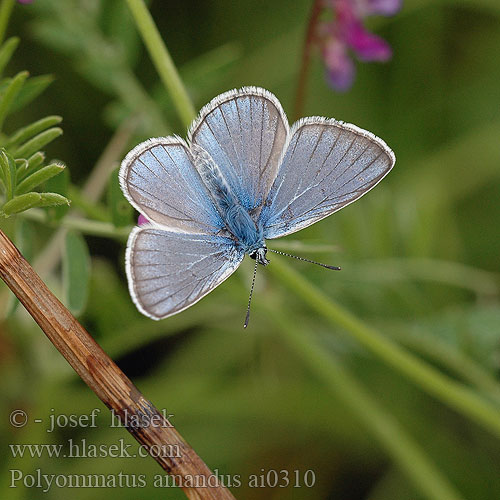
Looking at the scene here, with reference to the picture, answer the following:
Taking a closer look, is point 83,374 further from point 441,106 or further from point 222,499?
point 441,106

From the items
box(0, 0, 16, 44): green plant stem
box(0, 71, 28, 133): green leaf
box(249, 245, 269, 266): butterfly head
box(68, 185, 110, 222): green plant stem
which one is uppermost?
box(0, 0, 16, 44): green plant stem

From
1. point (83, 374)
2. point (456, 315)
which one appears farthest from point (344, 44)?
point (83, 374)

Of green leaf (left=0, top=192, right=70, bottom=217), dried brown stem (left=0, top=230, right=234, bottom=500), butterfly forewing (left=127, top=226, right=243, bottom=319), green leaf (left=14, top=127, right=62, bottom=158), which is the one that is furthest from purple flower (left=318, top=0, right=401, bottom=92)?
dried brown stem (left=0, top=230, right=234, bottom=500)

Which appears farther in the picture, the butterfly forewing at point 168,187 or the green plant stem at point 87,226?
the green plant stem at point 87,226

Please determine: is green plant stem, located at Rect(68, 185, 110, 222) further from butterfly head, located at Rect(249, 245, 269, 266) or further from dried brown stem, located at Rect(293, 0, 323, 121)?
dried brown stem, located at Rect(293, 0, 323, 121)

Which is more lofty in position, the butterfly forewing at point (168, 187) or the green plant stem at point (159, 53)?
the green plant stem at point (159, 53)

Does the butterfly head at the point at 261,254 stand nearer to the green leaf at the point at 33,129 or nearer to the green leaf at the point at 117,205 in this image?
the green leaf at the point at 117,205

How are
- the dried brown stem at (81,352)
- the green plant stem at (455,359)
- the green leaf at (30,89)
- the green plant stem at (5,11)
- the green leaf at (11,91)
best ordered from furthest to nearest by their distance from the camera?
the green plant stem at (455,359) → the green leaf at (30,89) → the green plant stem at (5,11) → the green leaf at (11,91) → the dried brown stem at (81,352)

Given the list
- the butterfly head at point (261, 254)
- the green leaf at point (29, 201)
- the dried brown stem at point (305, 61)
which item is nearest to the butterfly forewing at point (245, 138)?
the butterfly head at point (261, 254)
